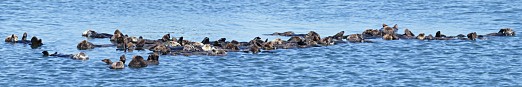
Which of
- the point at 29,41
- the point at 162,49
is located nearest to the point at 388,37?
the point at 162,49

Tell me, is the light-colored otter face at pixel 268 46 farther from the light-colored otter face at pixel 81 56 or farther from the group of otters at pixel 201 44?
the light-colored otter face at pixel 81 56

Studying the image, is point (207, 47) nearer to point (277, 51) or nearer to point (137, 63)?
point (277, 51)

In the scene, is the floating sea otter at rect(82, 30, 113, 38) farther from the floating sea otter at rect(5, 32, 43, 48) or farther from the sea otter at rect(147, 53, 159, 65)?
the sea otter at rect(147, 53, 159, 65)

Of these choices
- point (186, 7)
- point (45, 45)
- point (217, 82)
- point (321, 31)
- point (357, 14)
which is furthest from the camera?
point (186, 7)

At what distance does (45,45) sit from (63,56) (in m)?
4.44

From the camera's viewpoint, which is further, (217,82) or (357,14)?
(357,14)

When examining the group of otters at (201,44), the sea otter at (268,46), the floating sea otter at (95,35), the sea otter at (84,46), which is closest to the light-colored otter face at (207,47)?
the group of otters at (201,44)

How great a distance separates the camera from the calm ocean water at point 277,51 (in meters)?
29.8

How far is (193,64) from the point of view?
1272 inches

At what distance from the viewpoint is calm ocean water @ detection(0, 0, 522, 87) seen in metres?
29.8

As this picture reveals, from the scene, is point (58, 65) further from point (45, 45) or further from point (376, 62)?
point (376, 62)

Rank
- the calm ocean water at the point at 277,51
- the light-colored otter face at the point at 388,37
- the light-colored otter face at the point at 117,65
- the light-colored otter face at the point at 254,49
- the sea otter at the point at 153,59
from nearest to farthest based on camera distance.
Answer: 1. the calm ocean water at the point at 277,51
2. the light-colored otter face at the point at 117,65
3. the sea otter at the point at 153,59
4. the light-colored otter face at the point at 254,49
5. the light-colored otter face at the point at 388,37

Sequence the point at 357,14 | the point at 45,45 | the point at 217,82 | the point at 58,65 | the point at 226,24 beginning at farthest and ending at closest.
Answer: the point at 357,14 → the point at 226,24 → the point at 45,45 → the point at 58,65 → the point at 217,82

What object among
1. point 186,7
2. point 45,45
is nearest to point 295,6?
point 186,7
